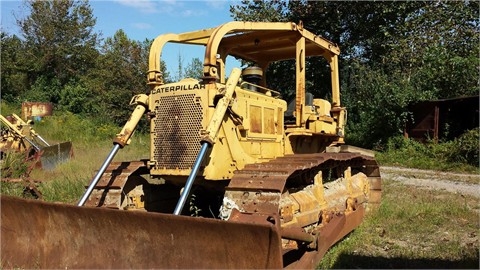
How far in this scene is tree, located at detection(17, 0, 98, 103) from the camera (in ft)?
103

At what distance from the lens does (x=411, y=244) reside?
18.7 feet

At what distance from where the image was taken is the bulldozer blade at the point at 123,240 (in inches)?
149

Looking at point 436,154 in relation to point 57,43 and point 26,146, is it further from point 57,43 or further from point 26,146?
point 57,43

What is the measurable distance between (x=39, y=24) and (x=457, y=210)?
3001 cm

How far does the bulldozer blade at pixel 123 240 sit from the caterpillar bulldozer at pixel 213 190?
0.01 metres

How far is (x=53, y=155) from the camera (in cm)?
1416

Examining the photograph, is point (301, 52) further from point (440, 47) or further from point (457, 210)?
point (440, 47)

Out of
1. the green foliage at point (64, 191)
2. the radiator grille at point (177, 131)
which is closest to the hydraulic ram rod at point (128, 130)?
the radiator grille at point (177, 131)

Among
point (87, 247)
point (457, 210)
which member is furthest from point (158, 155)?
point (457, 210)

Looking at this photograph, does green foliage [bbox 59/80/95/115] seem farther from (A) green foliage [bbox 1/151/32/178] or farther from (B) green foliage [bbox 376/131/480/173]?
(B) green foliage [bbox 376/131/480/173]

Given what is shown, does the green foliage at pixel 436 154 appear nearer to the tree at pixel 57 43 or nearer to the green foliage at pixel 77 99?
the green foliage at pixel 77 99

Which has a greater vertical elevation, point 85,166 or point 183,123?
point 183,123

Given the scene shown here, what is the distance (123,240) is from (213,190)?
1.56 metres

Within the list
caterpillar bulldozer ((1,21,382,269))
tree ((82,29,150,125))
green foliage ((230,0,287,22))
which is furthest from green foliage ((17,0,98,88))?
caterpillar bulldozer ((1,21,382,269))
